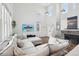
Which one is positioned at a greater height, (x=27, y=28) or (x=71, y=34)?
(x=27, y=28)

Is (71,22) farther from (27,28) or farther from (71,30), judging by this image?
(27,28)

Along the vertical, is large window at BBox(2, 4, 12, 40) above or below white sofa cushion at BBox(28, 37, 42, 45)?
above

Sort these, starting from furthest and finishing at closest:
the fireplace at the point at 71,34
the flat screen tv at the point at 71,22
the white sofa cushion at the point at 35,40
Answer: the flat screen tv at the point at 71,22, the fireplace at the point at 71,34, the white sofa cushion at the point at 35,40

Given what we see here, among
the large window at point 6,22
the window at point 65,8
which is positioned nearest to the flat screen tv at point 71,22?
the window at point 65,8

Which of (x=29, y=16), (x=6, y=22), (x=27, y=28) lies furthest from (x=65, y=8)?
(x=6, y=22)

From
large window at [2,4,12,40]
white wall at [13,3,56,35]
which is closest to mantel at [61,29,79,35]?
white wall at [13,3,56,35]

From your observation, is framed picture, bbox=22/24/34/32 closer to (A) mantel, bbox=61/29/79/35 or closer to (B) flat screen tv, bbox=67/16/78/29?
(A) mantel, bbox=61/29/79/35

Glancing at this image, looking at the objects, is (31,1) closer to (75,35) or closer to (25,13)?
(25,13)

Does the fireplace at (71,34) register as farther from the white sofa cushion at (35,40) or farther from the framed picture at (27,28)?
the framed picture at (27,28)

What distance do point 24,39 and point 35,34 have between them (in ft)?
0.76

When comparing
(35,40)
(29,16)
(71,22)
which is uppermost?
(29,16)

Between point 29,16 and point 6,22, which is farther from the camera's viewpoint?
point 6,22

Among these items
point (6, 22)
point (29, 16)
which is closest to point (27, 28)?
point (29, 16)

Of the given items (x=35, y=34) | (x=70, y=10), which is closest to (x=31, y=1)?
(x=35, y=34)
